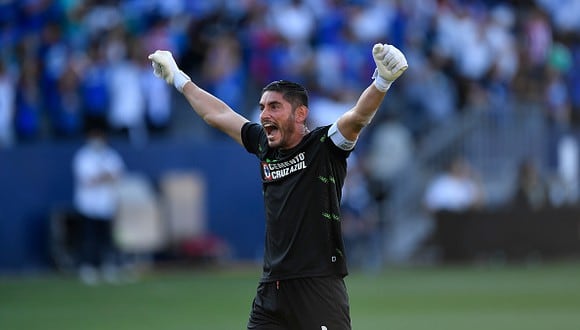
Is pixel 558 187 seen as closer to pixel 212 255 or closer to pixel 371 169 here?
pixel 371 169

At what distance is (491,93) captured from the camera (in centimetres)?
2653

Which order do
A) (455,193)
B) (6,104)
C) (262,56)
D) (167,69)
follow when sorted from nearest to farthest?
(167,69)
(6,104)
(262,56)
(455,193)

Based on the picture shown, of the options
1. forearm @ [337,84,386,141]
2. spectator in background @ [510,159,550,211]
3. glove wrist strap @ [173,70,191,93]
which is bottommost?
forearm @ [337,84,386,141]

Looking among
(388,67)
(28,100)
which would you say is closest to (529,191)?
(28,100)

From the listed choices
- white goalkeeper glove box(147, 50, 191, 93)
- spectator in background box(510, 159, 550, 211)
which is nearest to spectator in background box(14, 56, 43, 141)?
spectator in background box(510, 159, 550, 211)

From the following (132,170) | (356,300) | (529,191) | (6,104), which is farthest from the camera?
(529,191)

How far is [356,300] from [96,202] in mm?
5663

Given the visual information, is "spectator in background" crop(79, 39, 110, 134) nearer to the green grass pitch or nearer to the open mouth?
the green grass pitch

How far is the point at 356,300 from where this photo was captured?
17.5 metres

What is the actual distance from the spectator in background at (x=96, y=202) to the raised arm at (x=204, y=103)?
1206 centimetres

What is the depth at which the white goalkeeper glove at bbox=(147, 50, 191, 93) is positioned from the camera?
9023 millimetres

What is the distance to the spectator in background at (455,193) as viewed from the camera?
23922 millimetres

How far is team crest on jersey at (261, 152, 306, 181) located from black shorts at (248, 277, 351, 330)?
656 mm

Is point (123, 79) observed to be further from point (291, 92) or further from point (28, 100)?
point (291, 92)
